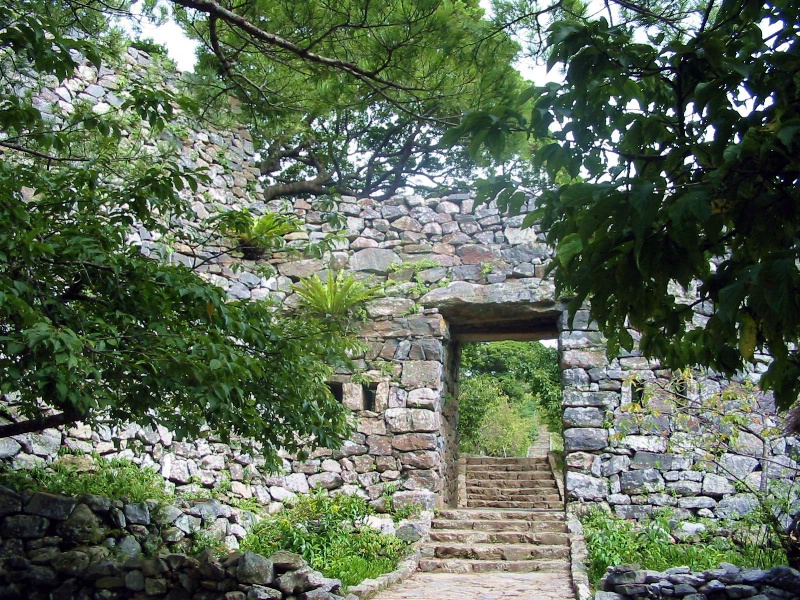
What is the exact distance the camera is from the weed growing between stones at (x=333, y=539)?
5.38 m

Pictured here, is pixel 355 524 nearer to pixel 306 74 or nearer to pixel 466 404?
pixel 306 74

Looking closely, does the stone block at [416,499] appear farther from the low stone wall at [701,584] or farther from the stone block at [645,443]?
the low stone wall at [701,584]

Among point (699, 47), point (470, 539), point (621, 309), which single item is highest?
point (699, 47)

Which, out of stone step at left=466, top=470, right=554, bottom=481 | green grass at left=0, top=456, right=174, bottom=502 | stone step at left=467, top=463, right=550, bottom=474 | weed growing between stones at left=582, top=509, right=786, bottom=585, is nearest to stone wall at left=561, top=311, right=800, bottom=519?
weed growing between stones at left=582, top=509, right=786, bottom=585

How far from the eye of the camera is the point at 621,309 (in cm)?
224

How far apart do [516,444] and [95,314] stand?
11.1 m

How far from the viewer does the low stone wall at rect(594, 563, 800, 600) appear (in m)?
4.34

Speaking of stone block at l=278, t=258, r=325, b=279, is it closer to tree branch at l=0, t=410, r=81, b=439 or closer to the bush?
tree branch at l=0, t=410, r=81, b=439

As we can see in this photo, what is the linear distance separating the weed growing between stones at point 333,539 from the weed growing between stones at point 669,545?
1582 millimetres

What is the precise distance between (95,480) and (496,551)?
3.18 metres

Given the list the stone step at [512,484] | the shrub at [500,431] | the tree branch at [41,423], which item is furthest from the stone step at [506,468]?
the tree branch at [41,423]

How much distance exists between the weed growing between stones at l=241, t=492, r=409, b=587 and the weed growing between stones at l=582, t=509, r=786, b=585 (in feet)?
5.19

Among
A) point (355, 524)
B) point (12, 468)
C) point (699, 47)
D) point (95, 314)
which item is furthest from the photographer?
point (355, 524)

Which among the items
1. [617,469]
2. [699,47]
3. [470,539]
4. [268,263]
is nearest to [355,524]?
[470,539]
